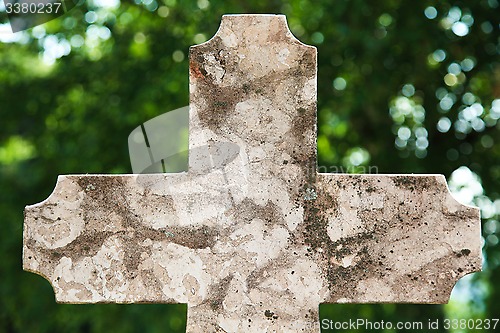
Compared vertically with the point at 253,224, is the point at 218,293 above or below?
below

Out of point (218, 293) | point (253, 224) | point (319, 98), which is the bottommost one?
point (319, 98)

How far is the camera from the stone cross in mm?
2707

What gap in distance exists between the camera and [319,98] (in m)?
6.86

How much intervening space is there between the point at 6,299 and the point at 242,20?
20.1 feet

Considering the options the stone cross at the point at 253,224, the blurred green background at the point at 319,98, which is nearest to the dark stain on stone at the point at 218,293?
the stone cross at the point at 253,224

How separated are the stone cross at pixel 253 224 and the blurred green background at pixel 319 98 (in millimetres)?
3288

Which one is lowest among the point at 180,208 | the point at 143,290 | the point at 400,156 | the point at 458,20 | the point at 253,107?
the point at 400,156

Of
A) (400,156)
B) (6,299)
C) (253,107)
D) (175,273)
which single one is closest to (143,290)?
(175,273)

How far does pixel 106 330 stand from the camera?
7684mm

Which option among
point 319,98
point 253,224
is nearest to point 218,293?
point 253,224

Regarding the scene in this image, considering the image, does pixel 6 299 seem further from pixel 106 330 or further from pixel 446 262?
pixel 446 262

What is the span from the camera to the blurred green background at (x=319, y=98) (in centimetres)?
656

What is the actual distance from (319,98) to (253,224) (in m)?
4.24

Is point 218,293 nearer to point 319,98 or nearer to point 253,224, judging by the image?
point 253,224
